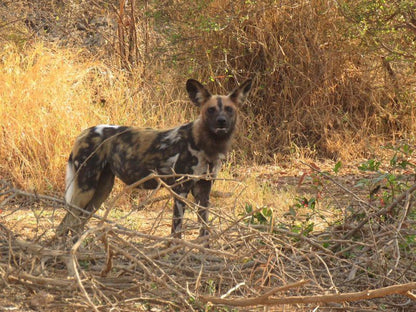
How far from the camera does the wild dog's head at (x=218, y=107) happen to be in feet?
16.0

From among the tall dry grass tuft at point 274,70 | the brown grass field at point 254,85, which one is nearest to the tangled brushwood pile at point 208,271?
the brown grass field at point 254,85

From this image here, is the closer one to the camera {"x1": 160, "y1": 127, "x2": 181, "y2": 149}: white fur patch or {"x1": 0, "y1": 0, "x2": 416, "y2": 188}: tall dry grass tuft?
{"x1": 160, "y1": 127, "x2": 181, "y2": 149}: white fur patch

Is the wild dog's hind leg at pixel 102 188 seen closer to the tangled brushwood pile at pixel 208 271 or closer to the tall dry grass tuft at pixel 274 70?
the tangled brushwood pile at pixel 208 271

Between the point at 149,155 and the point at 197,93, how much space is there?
64 centimetres

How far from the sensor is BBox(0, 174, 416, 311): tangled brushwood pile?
238 cm

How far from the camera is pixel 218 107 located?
4973mm

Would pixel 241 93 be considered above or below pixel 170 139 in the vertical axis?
above

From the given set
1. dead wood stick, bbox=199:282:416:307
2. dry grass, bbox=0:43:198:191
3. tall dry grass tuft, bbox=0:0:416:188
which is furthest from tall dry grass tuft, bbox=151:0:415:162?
dead wood stick, bbox=199:282:416:307

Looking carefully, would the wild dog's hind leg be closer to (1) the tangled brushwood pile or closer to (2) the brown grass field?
(2) the brown grass field

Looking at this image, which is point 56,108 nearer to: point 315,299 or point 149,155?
point 149,155

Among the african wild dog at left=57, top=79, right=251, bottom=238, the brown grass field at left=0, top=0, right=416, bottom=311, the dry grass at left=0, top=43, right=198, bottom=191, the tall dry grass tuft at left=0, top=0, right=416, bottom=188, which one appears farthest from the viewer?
the tall dry grass tuft at left=0, top=0, right=416, bottom=188

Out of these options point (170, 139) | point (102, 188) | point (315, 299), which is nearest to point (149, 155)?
point (170, 139)

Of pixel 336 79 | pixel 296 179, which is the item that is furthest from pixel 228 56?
pixel 296 179

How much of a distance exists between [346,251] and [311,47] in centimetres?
490
